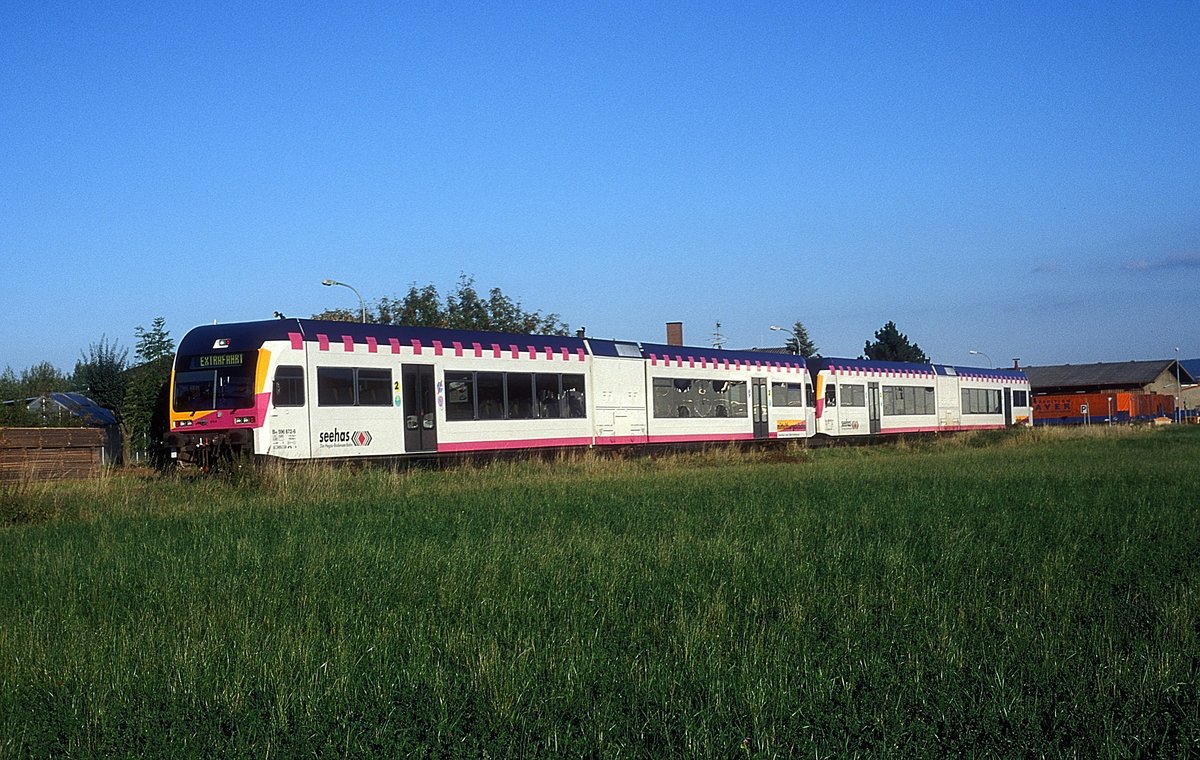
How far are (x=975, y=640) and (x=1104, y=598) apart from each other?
1.94 m

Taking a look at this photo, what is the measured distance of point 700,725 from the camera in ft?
17.6

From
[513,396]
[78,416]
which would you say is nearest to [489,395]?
[513,396]

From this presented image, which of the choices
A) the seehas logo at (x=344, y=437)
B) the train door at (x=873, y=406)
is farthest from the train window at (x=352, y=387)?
the train door at (x=873, y=406)

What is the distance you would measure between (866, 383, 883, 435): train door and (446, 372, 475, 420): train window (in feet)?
71.0

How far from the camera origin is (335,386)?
23078 millimetres

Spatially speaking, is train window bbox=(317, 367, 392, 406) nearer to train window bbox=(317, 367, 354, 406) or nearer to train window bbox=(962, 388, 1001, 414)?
train window bbox=(317, 367, 354, 406)

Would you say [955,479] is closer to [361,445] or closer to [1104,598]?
[361,445]

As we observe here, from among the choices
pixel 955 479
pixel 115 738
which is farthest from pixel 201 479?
pixel 115 738

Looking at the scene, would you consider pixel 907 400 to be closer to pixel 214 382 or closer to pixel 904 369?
pixel 904 369

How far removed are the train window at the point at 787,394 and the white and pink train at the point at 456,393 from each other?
6 centimetres

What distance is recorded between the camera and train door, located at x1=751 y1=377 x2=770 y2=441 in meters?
36.8

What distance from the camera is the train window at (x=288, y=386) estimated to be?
2189 centimetres

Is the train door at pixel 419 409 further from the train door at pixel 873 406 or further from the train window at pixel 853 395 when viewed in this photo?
the train door at pixel 873 406

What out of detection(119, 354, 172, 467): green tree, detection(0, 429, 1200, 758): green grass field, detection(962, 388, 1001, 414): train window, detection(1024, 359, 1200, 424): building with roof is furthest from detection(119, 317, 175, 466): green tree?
detection(1024, 359, 1200, 424): building with roof
